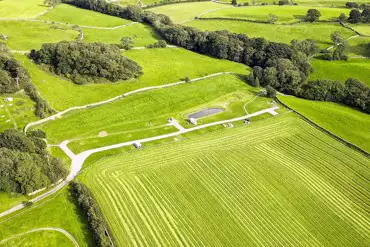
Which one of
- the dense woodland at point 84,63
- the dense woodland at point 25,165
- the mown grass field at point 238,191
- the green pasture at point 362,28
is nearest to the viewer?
the mown grass field at point 238,191

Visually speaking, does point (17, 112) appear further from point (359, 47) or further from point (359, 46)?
point (359, 46)

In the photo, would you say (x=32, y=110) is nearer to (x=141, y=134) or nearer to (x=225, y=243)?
(x=141, y=134)

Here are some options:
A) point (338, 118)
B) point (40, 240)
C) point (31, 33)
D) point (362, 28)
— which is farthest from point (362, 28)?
point (40, 240)

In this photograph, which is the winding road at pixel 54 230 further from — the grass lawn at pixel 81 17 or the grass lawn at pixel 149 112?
the grass lawn at pixel 81 17

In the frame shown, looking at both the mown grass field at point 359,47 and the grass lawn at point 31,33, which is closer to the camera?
the grass lawn at point 31,33

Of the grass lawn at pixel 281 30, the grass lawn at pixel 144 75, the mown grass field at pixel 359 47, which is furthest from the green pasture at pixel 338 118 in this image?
the grass lawn at pixel 281 30

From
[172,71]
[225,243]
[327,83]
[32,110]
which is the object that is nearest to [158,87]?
[172,71]
